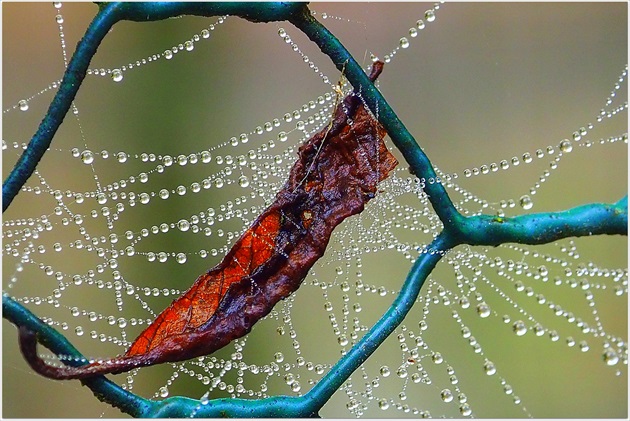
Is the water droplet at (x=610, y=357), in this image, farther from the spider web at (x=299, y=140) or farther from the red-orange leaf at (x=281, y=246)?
the spider web at (x=299, y=140)

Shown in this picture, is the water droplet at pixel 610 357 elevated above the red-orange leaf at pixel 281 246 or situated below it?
below

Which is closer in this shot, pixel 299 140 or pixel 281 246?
pixel 281 246

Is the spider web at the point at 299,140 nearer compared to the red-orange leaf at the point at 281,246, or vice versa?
the red-orange leaf at the point at 281,246

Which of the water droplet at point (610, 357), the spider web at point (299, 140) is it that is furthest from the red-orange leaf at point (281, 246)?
the spider web at point (299, 140)

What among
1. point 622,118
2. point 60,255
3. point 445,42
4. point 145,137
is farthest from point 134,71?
point 622,118

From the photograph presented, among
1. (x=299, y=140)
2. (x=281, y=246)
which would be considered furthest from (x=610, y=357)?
(x=299, y=140)

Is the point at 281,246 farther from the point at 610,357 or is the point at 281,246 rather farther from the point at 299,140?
the point at 299,140

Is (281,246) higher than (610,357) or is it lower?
higher

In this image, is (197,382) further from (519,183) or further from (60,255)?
(519,183)

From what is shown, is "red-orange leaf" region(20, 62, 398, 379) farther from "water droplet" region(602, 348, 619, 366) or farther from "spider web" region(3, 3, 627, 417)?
"spider web" region(3, 3, 627, 417)
